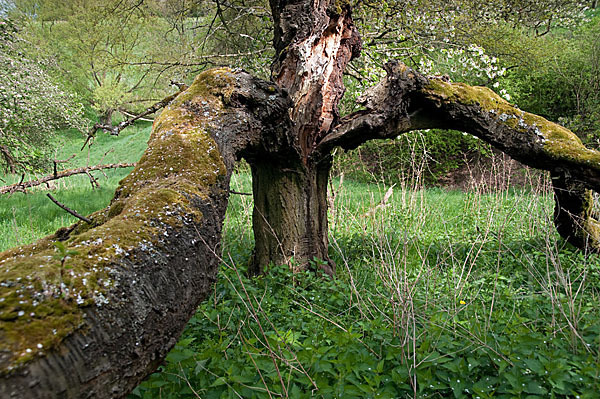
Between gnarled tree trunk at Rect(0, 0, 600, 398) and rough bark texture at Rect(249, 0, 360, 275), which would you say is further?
rough bark texture at Rect(249, 0, 360, 275)

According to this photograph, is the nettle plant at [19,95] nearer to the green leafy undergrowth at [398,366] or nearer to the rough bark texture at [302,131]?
the rough bark texture at [302,131]

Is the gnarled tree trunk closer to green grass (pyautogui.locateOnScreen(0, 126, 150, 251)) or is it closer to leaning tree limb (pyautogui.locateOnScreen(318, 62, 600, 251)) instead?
leaning tree limb (pyautogui.locateOnScreen(318, 62, 600, 251))

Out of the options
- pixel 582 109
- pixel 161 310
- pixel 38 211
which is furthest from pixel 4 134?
pixel 582 109

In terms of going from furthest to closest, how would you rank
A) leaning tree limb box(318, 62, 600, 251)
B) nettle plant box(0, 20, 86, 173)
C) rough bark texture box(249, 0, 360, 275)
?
nettle plant box(0, 20, 86, 173), rough bark texture box(249, 0, 360, 275), leaning tree limb box(318, 62, 600, 251)

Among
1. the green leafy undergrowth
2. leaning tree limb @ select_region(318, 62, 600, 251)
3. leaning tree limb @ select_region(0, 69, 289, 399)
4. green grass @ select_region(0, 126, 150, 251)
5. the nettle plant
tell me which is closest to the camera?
leaning tree limb @ select_region(0, 69, 289, 399)

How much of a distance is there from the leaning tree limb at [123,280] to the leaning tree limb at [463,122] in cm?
172

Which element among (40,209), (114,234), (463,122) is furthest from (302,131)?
(40,209)

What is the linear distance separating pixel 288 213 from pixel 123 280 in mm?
2810

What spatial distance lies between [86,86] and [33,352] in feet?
102

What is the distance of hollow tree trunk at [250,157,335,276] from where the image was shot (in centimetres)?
427

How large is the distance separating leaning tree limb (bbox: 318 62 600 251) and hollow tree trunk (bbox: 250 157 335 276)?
40cm

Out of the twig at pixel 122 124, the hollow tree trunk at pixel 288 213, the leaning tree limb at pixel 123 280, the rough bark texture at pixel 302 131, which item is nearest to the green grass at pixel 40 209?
the twig at pixel 122 124

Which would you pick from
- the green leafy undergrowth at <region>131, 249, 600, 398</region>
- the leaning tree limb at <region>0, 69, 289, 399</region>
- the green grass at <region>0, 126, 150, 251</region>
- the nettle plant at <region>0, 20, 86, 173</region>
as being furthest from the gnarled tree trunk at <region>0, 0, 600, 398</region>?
the nettle plant at <region>0, 20, 86, 173</region>

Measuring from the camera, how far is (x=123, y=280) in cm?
156
